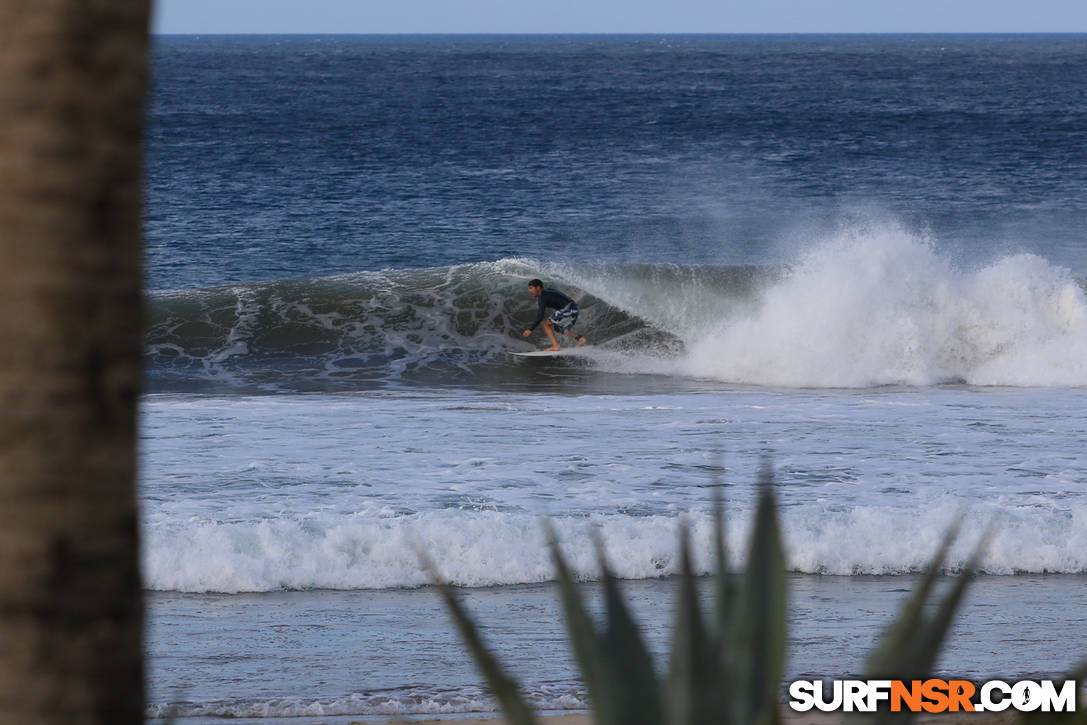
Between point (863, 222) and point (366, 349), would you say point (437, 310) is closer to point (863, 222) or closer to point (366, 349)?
point (366, 349)

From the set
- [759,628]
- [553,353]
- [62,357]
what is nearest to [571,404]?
[553,353]

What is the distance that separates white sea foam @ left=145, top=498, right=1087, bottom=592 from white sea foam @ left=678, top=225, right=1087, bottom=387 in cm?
785

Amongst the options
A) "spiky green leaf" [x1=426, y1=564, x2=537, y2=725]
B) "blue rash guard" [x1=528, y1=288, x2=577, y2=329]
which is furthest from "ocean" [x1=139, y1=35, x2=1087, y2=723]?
"blue rash guard" [x1=528, y1=288, x2=577, y2=329]

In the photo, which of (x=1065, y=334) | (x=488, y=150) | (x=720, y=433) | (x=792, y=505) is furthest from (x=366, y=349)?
(x=488, y=150)

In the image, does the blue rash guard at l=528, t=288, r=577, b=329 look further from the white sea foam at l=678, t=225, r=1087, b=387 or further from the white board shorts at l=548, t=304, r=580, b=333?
the white sea foam at l=678, t=225, r=1087, b=387

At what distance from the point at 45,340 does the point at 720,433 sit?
424 inches

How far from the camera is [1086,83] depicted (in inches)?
3442

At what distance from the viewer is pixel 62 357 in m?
1.57

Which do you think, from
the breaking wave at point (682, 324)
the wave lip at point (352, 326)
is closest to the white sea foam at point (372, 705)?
the wave lip at point (352, 326)

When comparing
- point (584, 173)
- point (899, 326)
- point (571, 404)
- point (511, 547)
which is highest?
point (511, 547)

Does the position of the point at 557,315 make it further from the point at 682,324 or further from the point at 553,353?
the point at 682,324

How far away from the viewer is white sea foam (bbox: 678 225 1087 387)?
54.5 feet

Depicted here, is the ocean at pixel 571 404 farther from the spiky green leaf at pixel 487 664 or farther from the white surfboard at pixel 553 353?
the spiky green leaf at pixel 487 664

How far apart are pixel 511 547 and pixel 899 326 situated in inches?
428
